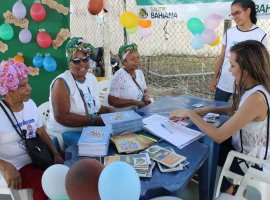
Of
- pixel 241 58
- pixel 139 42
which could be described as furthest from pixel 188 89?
pixel 241 58

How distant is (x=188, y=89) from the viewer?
4930 millimetres

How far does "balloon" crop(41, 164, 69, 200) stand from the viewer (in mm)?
1193

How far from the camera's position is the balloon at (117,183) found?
38.1 inches

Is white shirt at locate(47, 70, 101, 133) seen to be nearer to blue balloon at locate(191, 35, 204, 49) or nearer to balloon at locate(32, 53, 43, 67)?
balloon at locate(32, 53, 43, 67)

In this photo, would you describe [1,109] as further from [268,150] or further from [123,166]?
[268,150]

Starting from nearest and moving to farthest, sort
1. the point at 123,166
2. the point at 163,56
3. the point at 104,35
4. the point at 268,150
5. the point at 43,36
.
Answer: the point at 123,166
the point at 268,150
the point at 43,36
the point at 104,35
the point at 163,56

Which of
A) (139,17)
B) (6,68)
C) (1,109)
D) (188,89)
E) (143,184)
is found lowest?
(188,89)

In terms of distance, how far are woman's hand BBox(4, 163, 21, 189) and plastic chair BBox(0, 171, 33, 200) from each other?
0.04 meters

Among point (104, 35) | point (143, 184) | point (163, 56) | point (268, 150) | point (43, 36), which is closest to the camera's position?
point (143, 184)

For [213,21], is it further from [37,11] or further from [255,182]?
[255,182]

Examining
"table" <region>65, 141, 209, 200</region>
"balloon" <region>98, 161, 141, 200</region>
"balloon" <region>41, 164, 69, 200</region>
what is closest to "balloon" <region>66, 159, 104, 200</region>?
"balloon" <region>98, 161, 141, 200</region>

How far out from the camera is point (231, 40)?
117 inches

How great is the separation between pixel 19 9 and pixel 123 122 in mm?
2356

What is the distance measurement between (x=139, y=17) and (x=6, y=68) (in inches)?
103
